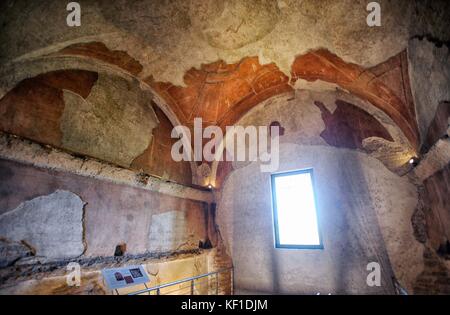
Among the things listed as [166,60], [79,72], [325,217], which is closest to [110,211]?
[79,72]

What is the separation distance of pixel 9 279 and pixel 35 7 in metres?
3.23

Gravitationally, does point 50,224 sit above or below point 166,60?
below

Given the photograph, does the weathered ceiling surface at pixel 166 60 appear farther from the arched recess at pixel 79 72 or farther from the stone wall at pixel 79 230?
the stone wall at pixel 79 230

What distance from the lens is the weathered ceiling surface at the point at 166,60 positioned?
121 inches

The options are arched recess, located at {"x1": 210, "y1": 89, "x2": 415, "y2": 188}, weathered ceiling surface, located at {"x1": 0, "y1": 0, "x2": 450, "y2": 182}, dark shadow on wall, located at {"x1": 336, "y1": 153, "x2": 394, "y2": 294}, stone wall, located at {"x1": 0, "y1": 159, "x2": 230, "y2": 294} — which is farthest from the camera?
arched recess, located at {"x1": 210, "y1": 89, "x2": 415, "y2": 188}

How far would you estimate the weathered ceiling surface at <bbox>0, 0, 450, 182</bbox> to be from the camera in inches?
121

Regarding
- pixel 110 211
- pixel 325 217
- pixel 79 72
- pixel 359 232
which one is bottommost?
pixel 359 232

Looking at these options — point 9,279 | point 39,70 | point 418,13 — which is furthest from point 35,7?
point 418,13

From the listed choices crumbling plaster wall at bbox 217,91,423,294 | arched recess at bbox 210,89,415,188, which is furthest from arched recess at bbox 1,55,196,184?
arched recess at bbox 210,89,415,188

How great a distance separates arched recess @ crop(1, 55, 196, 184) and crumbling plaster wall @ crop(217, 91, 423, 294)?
63.0 inches

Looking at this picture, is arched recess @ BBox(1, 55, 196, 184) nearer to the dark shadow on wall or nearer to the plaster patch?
the plaster patch

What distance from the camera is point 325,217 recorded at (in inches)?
171

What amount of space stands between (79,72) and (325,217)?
5.02 meters

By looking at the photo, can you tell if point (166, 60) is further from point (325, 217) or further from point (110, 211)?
A: point (325, 217)
